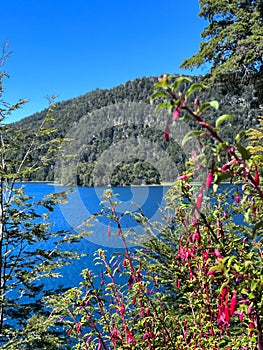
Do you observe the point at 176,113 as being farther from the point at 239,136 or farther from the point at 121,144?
the point at 121,144

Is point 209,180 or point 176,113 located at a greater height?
point 176,113

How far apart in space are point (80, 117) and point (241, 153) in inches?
7291

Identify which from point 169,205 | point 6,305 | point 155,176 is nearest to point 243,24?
point 169,205

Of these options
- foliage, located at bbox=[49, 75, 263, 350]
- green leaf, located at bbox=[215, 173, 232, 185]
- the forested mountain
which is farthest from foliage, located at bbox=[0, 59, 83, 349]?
the forested mountain

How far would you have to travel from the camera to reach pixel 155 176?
8644 cm

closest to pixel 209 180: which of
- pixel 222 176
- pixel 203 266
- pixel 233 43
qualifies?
pixel 222 176

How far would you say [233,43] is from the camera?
31.4ft

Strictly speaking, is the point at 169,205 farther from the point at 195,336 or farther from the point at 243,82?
the point at 243,82

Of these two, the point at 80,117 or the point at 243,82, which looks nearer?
the point at 243,82

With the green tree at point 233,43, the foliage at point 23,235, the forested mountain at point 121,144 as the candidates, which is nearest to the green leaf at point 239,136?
the foliage at point 23,235

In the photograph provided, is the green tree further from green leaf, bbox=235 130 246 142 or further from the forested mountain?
the forested mountain

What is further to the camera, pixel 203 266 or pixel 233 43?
pixel 233 43

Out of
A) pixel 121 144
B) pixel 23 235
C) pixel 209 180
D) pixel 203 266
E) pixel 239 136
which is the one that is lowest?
pixel 23 235

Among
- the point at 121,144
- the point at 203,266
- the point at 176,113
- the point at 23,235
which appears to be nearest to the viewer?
the point at 176,113
